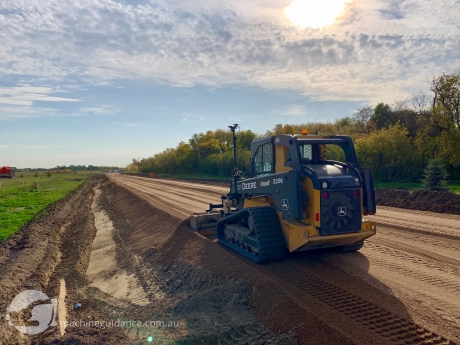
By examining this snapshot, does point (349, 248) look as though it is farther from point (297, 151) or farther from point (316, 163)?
point (297, 151)

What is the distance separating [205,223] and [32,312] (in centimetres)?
576

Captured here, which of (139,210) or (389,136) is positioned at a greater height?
(389,136)

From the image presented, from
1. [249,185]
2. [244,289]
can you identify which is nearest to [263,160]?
[249,185]

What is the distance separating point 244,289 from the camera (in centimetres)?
732

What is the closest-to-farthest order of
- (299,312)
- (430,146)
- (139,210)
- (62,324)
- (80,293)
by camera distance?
1. (299,312)
2. (62,324)
3. (80,293)
4. (139,210)
5. (430,146)

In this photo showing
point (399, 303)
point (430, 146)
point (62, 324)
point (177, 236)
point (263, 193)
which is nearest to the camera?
point (399, 303)

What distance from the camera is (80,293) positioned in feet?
32.7

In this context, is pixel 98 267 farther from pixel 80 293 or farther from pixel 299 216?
pixel 299 216

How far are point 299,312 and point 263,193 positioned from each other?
145 inches

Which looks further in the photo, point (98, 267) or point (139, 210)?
point (139, 210)

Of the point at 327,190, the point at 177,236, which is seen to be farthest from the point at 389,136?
the point at 327,190

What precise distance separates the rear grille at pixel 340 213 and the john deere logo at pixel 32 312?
19.2 feet

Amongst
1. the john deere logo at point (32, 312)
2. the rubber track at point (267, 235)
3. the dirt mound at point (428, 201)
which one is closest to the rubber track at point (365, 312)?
the rubber track at point (267, 235)

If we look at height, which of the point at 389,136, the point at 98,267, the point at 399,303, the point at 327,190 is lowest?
the point at 98,267
